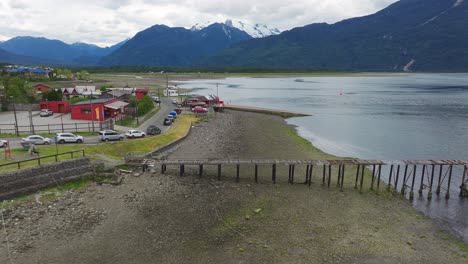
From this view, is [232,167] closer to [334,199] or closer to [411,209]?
[334,199]

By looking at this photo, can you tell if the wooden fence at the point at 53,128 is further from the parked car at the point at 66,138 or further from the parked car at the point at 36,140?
the parked car at the point at 36,140

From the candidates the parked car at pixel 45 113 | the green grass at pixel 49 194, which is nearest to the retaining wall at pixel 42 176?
the green grass at pixel 49 194

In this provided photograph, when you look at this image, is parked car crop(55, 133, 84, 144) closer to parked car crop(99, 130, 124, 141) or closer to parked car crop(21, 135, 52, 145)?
parked car crop(21, 135, 52, 145)

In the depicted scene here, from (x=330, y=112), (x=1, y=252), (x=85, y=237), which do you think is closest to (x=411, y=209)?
(x=85, y=237)

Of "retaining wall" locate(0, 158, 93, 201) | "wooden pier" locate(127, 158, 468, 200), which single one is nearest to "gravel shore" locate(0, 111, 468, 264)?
"wooden pier" locate(127, 158, 468, 200)

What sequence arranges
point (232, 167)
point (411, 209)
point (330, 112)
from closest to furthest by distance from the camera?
point (411, 209) → point (232, 167) → point (330, 112)

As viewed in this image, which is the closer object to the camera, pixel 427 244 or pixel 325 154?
pixel 427 244

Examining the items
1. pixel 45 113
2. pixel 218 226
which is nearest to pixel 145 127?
pixel 45 113
